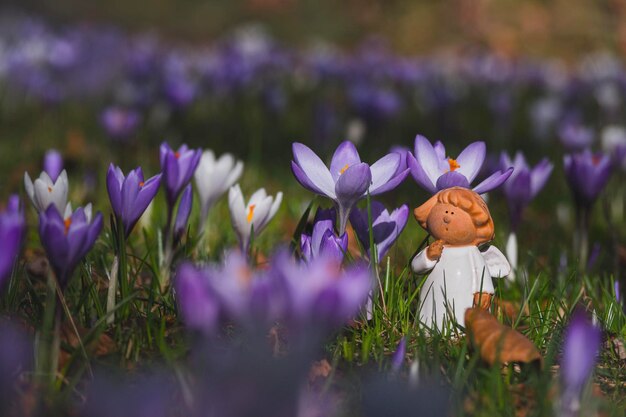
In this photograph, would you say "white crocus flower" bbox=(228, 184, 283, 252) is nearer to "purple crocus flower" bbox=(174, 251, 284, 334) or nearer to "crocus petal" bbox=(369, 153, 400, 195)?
"crocus petal" bbox=(369, 153, 400, 195)

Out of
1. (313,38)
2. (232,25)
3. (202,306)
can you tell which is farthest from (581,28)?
(202,306)

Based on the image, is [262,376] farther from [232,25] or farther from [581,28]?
[232,25]

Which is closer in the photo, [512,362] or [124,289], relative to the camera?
[512,362]

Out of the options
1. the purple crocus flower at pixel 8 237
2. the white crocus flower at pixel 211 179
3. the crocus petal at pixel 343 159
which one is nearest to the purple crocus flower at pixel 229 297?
the purple crocus flower at pixel 8 237

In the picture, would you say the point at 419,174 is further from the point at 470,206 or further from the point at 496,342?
the point at 496,342

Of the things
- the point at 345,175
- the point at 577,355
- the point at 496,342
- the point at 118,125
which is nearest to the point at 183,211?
the point at 345,175

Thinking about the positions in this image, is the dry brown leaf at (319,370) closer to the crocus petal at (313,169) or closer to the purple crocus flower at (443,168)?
the crocus petal at (313,169)
